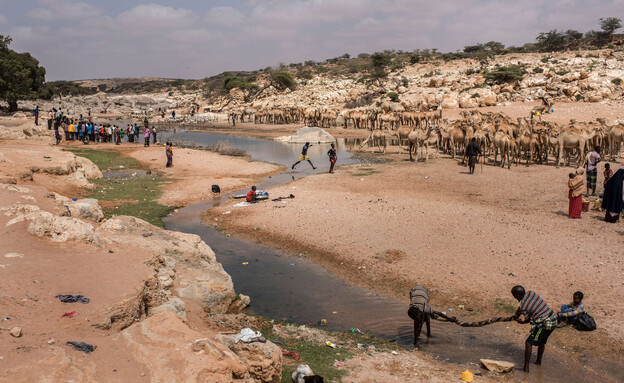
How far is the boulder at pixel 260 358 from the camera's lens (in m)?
5.82

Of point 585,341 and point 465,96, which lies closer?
point 585,341

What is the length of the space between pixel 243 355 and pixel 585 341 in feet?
19.0

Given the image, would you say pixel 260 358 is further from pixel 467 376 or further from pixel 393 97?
pixel 393 97

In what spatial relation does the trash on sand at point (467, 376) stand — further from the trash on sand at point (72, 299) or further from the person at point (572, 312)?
the trash on sand at point (72, 299)

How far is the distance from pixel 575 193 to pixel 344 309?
26.6 ft

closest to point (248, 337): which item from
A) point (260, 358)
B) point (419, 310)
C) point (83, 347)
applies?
point (260, 358)

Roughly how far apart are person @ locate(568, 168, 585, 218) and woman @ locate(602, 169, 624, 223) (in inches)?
27.0

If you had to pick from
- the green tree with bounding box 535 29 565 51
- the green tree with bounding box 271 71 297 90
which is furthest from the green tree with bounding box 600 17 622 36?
the green tree with bounding box 271 71 297 90

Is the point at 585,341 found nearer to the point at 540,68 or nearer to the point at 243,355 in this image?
the point at 243,355

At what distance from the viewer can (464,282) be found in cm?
1011

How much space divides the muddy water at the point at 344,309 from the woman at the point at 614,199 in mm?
6474

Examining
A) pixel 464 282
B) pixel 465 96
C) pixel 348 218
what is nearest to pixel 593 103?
pixel 465 96

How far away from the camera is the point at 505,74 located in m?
46.2

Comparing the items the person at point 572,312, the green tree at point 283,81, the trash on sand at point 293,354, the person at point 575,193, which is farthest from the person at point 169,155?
the green tree at point 283,81
